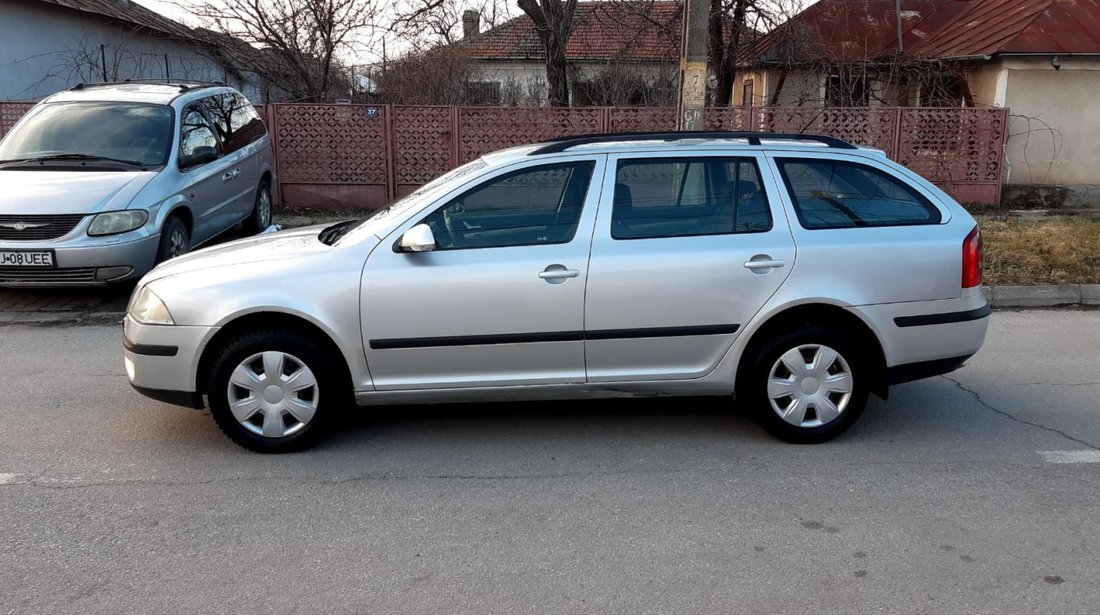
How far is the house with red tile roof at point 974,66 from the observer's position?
1453 centimetres

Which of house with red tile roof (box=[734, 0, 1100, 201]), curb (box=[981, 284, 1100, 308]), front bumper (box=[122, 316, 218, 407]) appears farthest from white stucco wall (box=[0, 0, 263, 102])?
curb (box=[981, 284, 1100, 308])

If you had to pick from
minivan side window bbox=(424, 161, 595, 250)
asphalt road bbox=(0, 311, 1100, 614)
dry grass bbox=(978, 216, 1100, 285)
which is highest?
minivan side window bbox=(424, 161, 595, 250)

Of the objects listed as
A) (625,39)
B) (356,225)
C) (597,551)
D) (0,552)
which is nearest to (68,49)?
(625,39)

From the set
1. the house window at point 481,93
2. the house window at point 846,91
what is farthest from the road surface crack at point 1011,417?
the house window at point 481,93

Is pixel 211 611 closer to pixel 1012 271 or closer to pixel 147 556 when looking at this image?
pixel 147 556

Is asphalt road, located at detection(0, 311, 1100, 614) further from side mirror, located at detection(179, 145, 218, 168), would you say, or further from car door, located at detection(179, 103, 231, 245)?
side mirror, located at detection(179, 145, 218, 168)

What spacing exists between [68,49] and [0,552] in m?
16.2

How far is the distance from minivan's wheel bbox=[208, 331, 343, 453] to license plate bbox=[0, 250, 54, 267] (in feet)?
12.1

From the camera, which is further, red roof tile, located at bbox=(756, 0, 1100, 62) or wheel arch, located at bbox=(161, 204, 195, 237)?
red roof tile, located at bbox=(756, 0, 1100, 62)

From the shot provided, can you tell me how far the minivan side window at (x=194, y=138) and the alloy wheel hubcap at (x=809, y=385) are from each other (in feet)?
20.4

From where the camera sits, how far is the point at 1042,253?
9656 millimetres

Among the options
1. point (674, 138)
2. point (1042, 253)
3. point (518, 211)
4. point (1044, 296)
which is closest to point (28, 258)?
point (518, 211)

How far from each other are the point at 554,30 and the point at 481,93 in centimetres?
697

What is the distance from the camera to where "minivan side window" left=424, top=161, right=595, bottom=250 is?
15.2 feet
